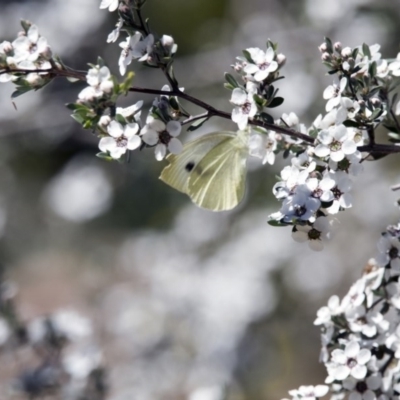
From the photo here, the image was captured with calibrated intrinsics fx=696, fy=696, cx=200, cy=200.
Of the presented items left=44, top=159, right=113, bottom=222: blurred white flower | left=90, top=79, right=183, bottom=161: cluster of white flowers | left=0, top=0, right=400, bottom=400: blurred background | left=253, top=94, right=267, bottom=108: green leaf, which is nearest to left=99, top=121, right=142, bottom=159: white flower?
left=90, top=79, right=183, bottom=161: cluster of white flowers

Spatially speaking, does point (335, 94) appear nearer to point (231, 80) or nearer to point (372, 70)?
point (372, 70)

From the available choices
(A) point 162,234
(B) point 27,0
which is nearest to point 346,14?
(A) point 162,234

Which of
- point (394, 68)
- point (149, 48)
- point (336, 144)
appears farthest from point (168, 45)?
point (394, 68)

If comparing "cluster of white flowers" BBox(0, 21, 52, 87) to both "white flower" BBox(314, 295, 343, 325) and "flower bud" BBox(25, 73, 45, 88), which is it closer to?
"flower bud" BBox(25, 73, 45, 88)

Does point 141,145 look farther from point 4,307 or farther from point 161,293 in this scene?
point 161,293

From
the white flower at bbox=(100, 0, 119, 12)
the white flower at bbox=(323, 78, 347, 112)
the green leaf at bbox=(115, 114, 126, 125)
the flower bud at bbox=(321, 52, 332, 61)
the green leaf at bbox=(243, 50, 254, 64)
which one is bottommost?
the white flower at bbox=(323, 78, 347, 112)

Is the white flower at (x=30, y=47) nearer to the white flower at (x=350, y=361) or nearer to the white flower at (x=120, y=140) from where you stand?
the white flower at (x=120, y=140)
